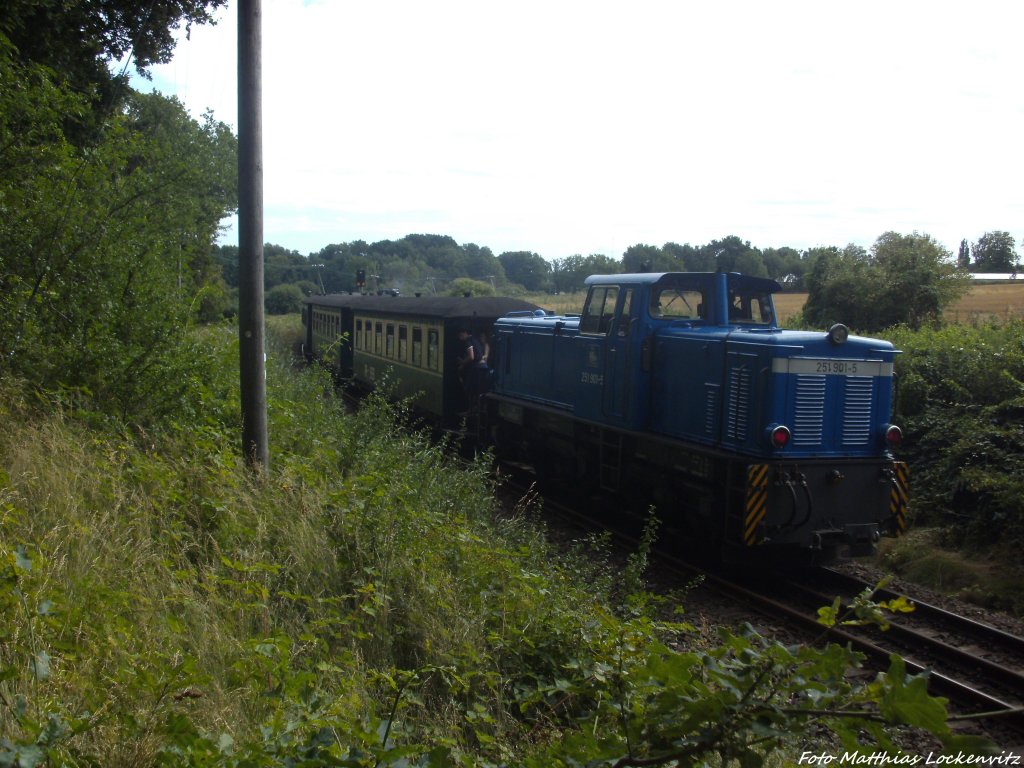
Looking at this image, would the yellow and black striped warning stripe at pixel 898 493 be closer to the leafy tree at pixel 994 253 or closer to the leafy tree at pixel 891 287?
the leafy tree at pixel 891 287

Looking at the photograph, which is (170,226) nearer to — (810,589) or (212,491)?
(212,491)

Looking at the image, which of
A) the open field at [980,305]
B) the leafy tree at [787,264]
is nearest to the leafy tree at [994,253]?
the open field at [980,305]

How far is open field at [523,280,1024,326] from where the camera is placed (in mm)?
18141

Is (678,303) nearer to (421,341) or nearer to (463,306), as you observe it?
(463,306)

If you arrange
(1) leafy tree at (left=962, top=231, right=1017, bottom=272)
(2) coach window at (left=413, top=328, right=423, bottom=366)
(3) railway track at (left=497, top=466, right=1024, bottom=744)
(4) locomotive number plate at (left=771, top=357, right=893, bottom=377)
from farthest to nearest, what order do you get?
(1) leafy tree at (left=962, top=231, right=1017, bottom=272), (2) coach window at (left=413, top=328, right=423, bottom=366), (4) locomotive number plate at (left=771, top=357, right=893, bottom=377), (3) railway track at (left=497, top=466, right=1024, bottom=744)

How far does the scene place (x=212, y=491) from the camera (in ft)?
22.4

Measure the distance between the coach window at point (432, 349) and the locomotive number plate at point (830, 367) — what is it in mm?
8708

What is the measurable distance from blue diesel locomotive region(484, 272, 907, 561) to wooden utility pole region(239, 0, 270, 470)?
460cm

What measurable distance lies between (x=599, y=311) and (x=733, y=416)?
9.37 ft

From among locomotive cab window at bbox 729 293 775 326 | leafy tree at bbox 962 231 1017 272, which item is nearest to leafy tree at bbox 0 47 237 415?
locomotive cab window at bbox 729 293 775 326

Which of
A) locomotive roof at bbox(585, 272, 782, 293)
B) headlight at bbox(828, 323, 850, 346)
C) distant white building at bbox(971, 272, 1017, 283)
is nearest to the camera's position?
headlight at bbox(828, 323, 850, 346)

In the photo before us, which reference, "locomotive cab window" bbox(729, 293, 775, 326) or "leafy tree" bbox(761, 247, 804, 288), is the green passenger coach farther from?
"leafy tree" bbox(761, 247, 804, 288)

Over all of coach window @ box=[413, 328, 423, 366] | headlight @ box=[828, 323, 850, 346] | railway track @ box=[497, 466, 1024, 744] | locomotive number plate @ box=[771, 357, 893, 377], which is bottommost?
railway track @ box=[497, 466, 1024, 744]

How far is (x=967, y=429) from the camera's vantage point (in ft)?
40.0
